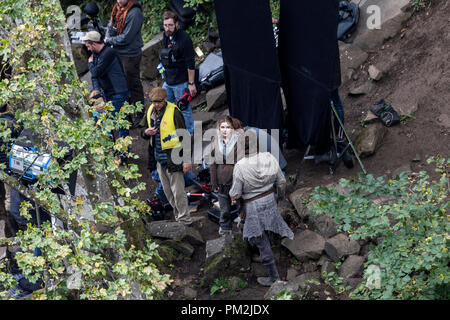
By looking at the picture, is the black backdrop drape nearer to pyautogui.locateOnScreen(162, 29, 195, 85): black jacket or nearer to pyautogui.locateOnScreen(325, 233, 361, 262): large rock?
pyautogui.locateOnScreen(162, 29, 195, 85): black jacket

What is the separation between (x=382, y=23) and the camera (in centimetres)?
928

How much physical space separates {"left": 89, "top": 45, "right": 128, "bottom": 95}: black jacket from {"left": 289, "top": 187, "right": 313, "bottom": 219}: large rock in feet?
10.3

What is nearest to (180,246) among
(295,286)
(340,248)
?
(295,286)

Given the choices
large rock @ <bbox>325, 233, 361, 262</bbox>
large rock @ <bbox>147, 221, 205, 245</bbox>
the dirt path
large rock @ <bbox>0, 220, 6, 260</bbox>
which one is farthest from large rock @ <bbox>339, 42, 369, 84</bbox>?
large rock @ <bbox>0, 220, 6, 260</bbox>

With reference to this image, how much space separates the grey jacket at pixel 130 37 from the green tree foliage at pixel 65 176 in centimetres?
356

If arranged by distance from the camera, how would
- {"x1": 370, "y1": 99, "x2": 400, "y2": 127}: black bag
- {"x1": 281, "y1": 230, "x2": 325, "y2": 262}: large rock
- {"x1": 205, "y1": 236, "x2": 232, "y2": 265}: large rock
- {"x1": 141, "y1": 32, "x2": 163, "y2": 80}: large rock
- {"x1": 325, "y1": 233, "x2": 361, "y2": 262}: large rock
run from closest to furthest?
{"x1": 325, "y1": 233, "x2": 361, "y2": 262}: large rock < {"x1": 281, "y1": 230, "x2": 325, "y2": 262}: large rock < {"x1": 205, "y1": 236, "x2": 232, "y2": 265}: large rock < {"x1": 370, "y1": 99, "x2": 400, "y2": 127}: black bag < {"x1": 141, "y1": 32, "x2": 163, "y2": 80}: large rock

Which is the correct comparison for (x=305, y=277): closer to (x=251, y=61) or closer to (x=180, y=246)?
(x=180, y=246)

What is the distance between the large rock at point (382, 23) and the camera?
920cm

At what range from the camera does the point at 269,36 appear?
7.31 m

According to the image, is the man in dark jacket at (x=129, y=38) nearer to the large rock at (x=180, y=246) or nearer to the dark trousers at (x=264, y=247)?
the large rock at (x=180, y=246)

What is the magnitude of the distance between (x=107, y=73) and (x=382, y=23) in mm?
4135

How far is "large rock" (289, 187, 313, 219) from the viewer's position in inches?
284

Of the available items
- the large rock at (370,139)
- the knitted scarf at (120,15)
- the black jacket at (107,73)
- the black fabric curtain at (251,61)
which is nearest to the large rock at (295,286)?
the large rock at (370,139)
